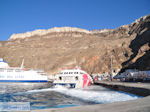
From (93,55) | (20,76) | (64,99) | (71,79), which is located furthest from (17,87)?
(93,55)

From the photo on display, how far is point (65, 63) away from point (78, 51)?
15103mm

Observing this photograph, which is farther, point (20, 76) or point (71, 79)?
point (20, 76)

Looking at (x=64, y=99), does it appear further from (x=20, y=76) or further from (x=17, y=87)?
(x=20, y=76)

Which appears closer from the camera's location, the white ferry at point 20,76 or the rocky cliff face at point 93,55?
the white ferry at point 20,76

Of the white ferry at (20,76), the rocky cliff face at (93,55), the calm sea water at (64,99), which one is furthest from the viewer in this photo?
the rocky cliff face at (93,55)

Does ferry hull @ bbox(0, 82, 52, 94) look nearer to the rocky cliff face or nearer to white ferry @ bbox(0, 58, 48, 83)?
white ferry @ bbox(0, 58, 48, 83)

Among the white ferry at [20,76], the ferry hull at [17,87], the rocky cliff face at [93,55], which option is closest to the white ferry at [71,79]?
the ferry hull at [17,87]

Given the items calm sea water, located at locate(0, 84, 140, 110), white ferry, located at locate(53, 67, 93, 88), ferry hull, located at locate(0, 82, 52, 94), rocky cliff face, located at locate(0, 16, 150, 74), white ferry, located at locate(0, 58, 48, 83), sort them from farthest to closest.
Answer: rocky cliff face, located at locate(0, 16, 150, 74)
white ferry, located at locate(0, 58, 48, 83)
white ferry, located at locate(53, 67, 93, 88)
ferry hull, located at locate(0, 82, 52, 94)
calm sea water, located at locate(0, 84, 140, 110)

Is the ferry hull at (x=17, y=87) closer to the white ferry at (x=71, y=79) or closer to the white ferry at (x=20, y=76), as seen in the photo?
the white ferry at (x=71, y=79)

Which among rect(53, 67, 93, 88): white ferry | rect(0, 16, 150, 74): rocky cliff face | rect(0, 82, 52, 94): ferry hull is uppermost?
rect(0, 16, 150, 74): rocky cliff face

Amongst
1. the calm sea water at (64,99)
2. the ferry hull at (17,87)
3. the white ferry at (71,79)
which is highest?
the white ferry at (71,79)

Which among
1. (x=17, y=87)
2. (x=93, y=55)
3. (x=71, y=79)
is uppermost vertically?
(x=93, y=55)

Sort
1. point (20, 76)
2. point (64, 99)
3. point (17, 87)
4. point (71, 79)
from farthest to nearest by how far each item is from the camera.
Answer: point (20, 76) < point (17, 87) < point (71, 79) < point (64, 99)

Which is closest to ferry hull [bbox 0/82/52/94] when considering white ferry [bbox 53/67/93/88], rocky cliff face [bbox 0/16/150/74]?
white ferry [bbox 53/67/93/88]
